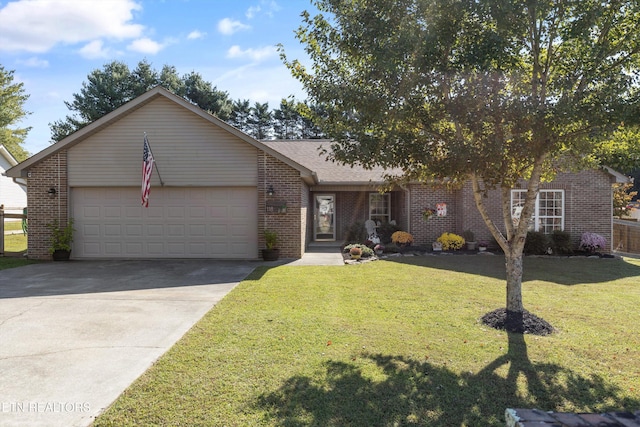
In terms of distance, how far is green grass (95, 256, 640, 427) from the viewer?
127 inches

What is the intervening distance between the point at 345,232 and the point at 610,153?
1254 cm

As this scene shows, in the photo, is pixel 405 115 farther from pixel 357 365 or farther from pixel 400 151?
A: pixel 357 365

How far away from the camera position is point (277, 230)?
1200 centimetres

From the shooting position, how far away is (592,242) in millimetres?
13398

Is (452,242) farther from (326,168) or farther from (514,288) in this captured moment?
(514,288)

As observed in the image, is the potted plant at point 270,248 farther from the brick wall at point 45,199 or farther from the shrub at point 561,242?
the shrub at point 561,242

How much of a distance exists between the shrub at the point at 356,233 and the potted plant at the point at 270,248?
4.74m

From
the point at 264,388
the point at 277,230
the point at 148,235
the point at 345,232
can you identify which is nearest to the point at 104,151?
the point at 148,235

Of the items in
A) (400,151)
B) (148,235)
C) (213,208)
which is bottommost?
(148,235)

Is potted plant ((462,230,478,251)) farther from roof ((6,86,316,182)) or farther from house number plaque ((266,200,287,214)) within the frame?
house number plaque ((266,200,287,214))

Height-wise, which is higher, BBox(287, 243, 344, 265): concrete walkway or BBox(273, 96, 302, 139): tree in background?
BBox(273, 96, 302, 139): tree in background

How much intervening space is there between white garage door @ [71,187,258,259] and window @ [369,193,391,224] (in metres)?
6.69

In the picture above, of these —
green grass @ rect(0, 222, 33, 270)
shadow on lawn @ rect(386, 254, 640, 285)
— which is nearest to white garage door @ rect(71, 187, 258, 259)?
green grass @ rect(0, 222, 33, 270)

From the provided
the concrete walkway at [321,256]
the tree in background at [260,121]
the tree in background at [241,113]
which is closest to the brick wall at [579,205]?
the concrete walkway at [321,256]
